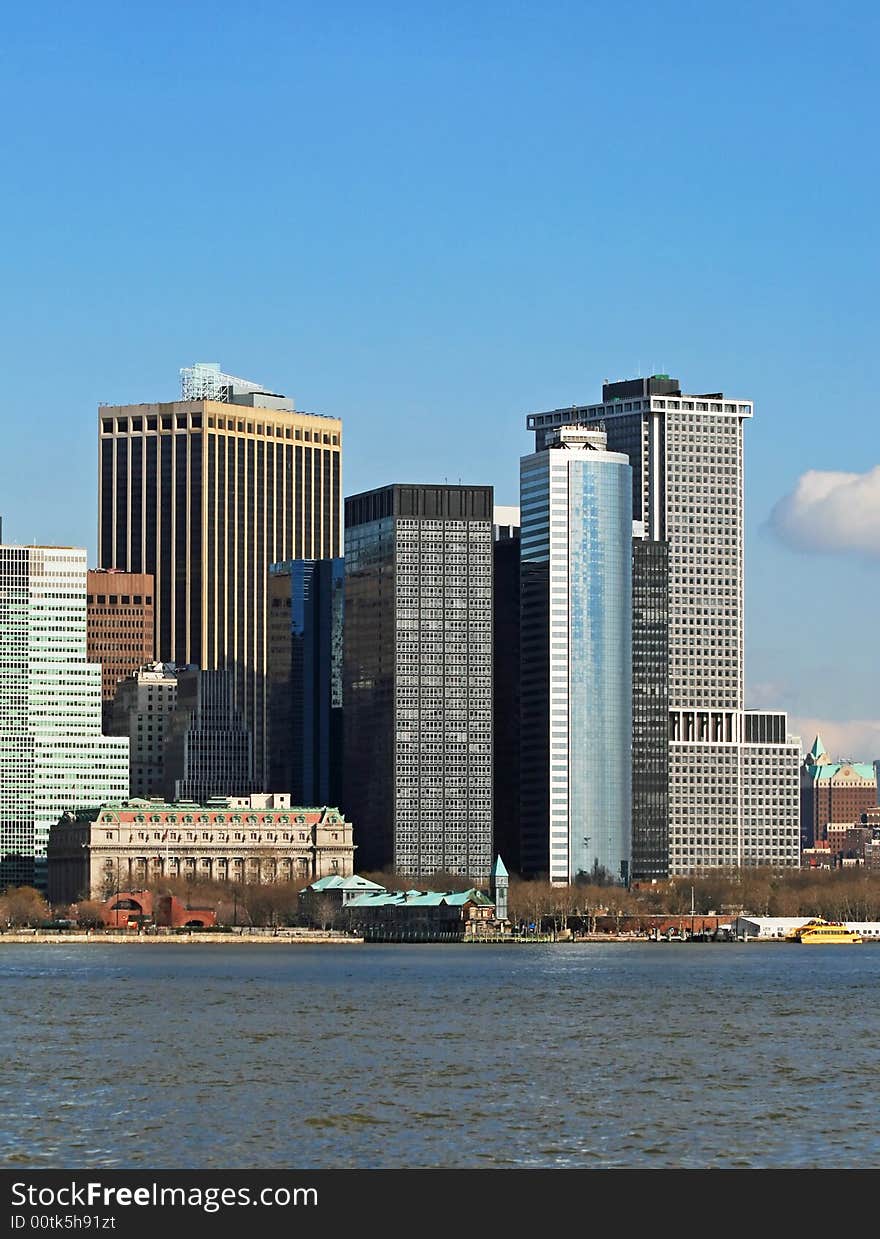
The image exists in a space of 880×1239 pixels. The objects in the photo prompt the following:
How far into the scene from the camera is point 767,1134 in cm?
8000

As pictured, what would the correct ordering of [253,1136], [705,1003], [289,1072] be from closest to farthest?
[253,1136] → [289,1072] → [705,1003]

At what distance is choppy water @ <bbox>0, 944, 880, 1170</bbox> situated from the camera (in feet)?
250

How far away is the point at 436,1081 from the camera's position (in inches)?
3802

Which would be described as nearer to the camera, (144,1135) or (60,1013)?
(144,1135)

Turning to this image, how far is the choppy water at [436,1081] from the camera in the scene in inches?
3004

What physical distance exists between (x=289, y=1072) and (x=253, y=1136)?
21691 millimetres
